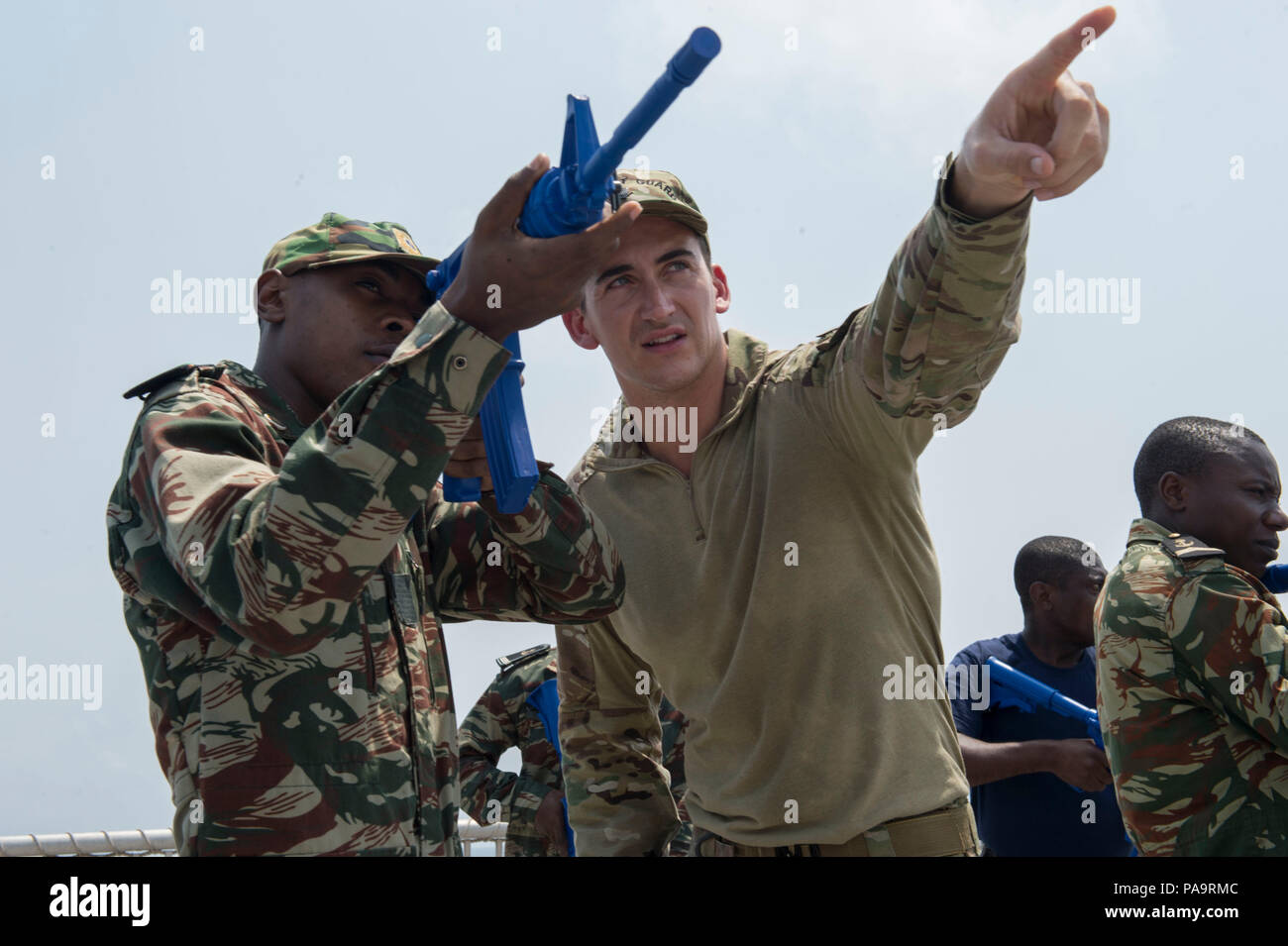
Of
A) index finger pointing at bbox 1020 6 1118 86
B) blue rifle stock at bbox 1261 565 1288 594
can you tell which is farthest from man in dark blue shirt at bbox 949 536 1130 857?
index finger pointing at bbox 1020 6 1118 86

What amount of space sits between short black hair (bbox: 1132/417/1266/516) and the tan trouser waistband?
71.3 inches

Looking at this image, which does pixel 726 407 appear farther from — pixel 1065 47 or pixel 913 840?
pixel 1065 47

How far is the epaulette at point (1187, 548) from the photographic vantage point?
12.5ft

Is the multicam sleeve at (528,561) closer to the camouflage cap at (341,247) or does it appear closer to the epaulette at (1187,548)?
the camouflage cap at (341,247)

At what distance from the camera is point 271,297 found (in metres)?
2.71

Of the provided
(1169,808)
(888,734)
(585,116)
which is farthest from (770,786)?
(585,116)

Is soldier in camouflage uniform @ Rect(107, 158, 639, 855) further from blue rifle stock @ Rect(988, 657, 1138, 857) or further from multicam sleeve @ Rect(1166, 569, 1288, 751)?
→ blue rifle stock @ Rect(988, 657, 1138, 857)

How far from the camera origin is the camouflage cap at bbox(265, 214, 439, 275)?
2.62m

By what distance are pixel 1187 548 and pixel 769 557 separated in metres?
1.56

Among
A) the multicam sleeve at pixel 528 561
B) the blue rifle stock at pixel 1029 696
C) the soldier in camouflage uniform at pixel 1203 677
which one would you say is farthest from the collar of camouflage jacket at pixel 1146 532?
the multicam sleeve at pixel 528 561

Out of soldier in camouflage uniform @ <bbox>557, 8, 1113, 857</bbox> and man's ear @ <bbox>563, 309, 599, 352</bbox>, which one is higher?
man's ear @ <bbox>563, 309, 599, 352</bbox>

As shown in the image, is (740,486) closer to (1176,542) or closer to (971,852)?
(971,852)

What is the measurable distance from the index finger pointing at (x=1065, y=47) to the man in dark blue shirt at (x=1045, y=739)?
3.30 metres

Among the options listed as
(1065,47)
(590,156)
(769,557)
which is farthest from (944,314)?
(769,557)
